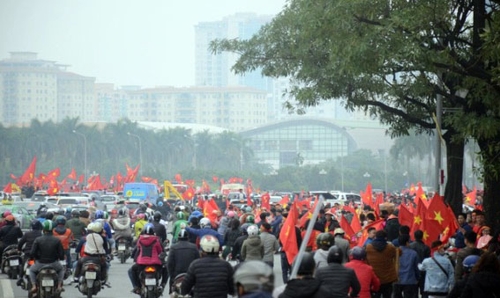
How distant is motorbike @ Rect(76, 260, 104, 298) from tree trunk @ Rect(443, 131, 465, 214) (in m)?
11.8

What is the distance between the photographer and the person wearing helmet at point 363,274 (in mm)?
14664

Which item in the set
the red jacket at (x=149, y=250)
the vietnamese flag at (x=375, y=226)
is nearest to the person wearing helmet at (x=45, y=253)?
the red jacket at (x=149, y=250)

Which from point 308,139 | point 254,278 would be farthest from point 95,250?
point 308,139

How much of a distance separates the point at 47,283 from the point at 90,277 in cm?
128

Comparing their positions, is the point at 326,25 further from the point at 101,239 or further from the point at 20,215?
the point at 20,215

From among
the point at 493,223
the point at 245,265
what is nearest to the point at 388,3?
the point at 493,223

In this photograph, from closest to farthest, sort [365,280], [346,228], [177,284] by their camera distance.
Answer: [365,280] → [177,284] → [346,228]

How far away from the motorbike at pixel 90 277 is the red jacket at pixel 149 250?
155 cm

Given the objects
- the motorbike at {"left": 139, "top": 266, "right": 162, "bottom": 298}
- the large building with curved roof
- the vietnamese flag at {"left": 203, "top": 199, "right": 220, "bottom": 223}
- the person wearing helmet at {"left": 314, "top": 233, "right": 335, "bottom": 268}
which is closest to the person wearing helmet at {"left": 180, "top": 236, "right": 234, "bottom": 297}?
the person wearing helmet at {"left": 314, "top": 233, "right": 335, "bottom": 268}

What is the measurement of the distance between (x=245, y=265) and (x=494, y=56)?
10.5m

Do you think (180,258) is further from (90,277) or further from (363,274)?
(90,277)

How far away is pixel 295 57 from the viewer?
32969mm

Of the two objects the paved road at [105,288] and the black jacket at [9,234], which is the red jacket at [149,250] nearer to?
the paved road at [105,288]

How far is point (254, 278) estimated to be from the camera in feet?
29.8
